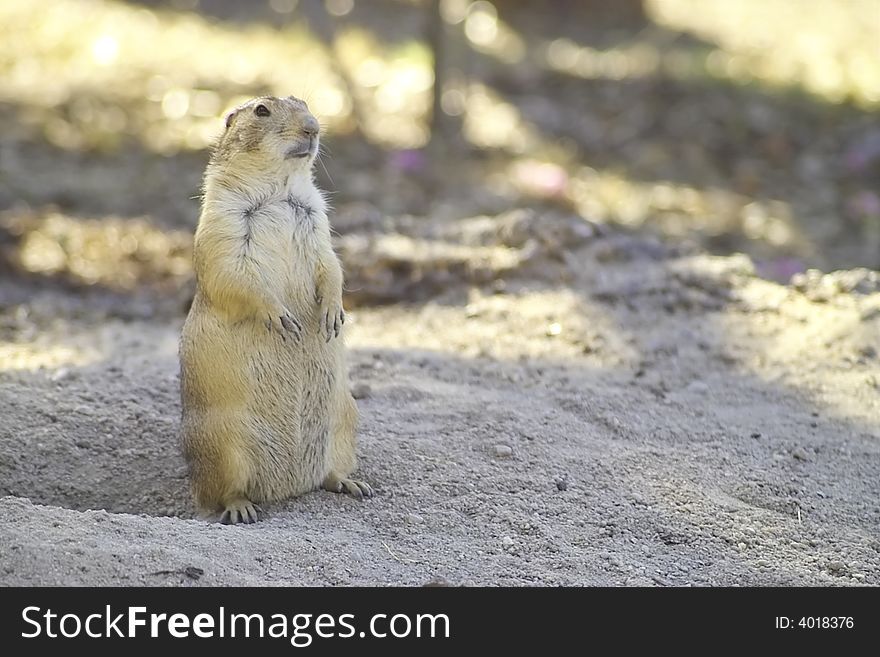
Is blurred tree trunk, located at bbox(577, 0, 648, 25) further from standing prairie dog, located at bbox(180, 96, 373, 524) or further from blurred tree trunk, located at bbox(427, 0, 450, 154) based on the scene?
standing prairie dog, located at bbox(180, 96, 373, 524)

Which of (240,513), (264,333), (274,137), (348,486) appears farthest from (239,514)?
(274,137)

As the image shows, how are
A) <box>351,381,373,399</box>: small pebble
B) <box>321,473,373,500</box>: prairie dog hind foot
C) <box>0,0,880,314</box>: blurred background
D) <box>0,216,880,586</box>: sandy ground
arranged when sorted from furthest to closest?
<box>0,0,880,314</box>: blurred background, <box>351,381,373,399</box>: small pebble, <box>321,473,373,500</box>: prairie dog hind foot, <box>0,216,880,586</box>: sandy ground

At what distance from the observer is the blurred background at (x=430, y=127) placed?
7.95m

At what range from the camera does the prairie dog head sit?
4086mm

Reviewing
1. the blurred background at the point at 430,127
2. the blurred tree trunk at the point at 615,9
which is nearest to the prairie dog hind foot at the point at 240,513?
the blurred background at the point at 430,127

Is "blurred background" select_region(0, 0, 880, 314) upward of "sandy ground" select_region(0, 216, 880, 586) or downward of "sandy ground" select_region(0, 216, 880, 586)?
upward

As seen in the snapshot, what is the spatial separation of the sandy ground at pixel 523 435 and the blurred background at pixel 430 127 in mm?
560

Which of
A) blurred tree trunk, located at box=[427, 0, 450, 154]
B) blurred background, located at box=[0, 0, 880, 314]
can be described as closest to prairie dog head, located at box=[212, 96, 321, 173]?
blurred background, located at box=[0, 0, 880, 314]

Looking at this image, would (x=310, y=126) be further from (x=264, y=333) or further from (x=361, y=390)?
(x=361, y=390)

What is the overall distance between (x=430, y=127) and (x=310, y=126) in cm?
599

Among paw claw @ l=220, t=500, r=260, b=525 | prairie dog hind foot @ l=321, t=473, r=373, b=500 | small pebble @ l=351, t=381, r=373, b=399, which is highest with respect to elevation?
small pebble @ l=351, t=381, r=373, b=399
